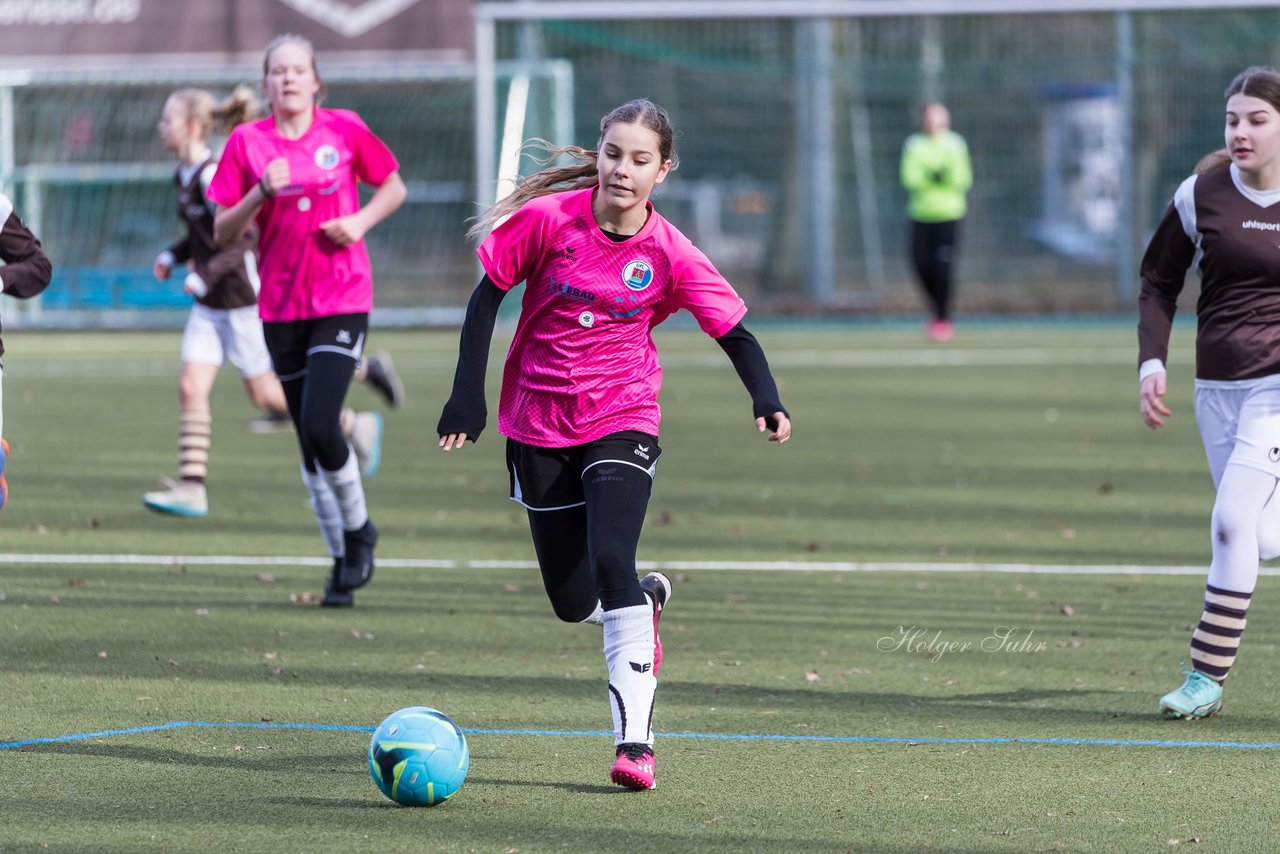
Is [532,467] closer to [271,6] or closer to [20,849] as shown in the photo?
[20,849]

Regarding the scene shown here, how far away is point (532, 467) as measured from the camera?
5215 millimetres

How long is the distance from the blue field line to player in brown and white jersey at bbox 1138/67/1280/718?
1.02 feet

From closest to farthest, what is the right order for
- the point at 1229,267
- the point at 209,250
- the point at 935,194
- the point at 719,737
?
1. the point at 719,737
2. the point at 1229,267
3. the point at 209,250
4. the point at 935,194

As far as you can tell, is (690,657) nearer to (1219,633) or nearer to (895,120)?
(1219,633)

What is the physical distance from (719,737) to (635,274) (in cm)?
136

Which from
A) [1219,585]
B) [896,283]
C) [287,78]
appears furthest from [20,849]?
[896,283]

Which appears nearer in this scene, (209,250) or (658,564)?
(658,564)

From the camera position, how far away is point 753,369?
5180 millimetres

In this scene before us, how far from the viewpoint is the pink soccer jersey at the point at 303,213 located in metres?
7.52

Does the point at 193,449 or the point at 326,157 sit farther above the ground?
the point at 326,157

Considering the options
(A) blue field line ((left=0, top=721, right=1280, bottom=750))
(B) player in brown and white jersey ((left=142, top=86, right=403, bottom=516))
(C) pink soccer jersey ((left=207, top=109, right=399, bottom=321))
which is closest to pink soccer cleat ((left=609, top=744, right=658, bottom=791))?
(A) blue field line ((left=0, top=721, right=1280, bottom=750))

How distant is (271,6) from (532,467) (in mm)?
24670

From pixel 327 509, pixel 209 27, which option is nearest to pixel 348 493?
pixel 327 509

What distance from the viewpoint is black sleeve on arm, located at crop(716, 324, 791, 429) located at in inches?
199
